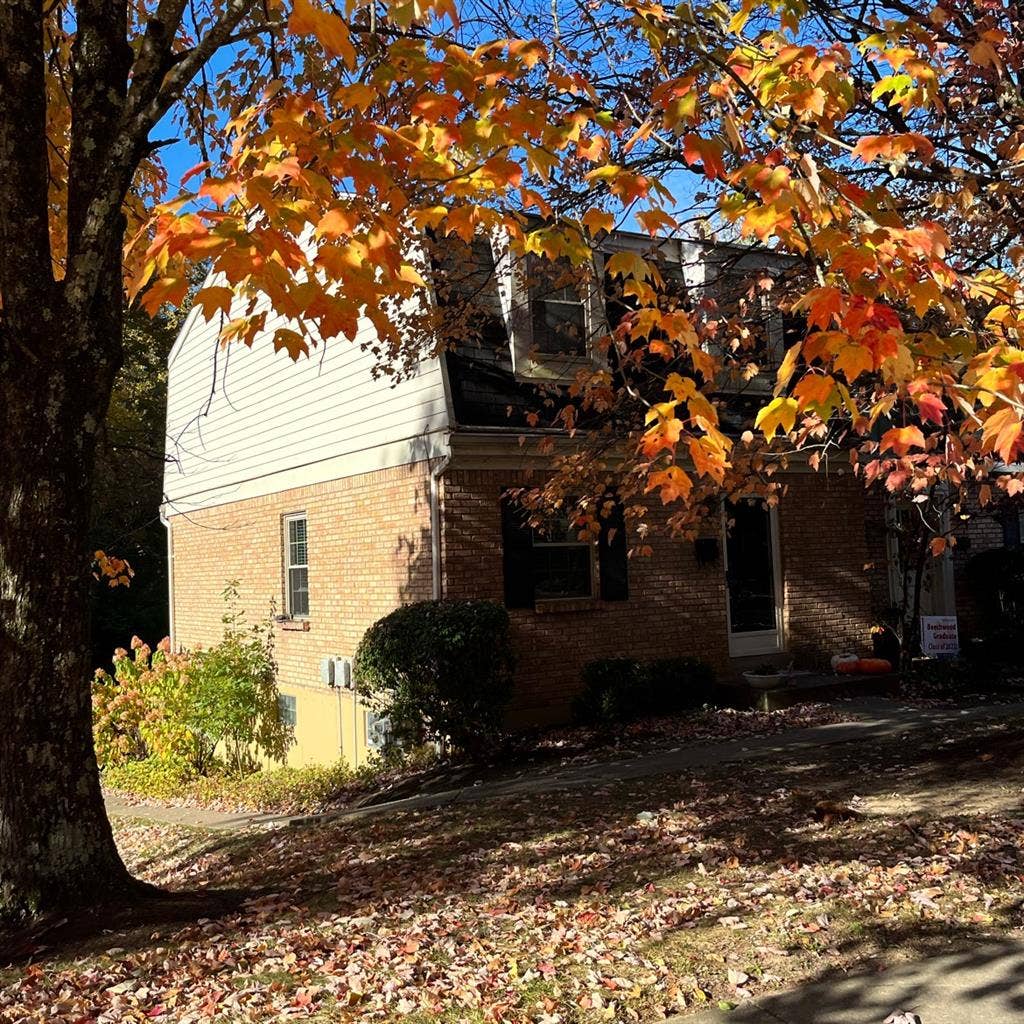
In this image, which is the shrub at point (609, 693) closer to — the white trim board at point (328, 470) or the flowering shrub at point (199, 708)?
the white trim board at point (328, 470)

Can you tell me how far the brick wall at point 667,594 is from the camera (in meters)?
11.3

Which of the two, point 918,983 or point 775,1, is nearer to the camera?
point 918,983

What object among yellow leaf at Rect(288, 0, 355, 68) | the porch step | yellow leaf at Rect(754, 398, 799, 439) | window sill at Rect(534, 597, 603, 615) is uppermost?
yellow leaf at Rect(288, 0, 355, 68)

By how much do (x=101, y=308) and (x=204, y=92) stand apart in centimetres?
299

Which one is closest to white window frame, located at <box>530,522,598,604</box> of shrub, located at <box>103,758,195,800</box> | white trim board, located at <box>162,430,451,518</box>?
white trim board, located at <box>162,430,451,518</box>

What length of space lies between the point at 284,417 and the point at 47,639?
9.96 meters

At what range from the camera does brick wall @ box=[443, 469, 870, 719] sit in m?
11.3

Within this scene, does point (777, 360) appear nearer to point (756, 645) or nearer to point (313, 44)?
Result: point (756, 645)

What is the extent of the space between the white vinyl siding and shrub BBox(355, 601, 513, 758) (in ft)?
6.88

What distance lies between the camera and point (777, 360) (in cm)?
1326

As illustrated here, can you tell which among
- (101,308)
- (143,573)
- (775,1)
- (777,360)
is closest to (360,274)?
(101,308)

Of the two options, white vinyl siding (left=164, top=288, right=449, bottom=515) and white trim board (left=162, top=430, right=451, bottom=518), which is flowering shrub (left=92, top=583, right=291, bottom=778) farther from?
white vinyl siding (left=164, top=288, right=449, bottom=515)

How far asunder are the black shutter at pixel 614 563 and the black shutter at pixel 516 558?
1.03 m

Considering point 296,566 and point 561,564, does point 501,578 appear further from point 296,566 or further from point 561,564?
point 296,566
